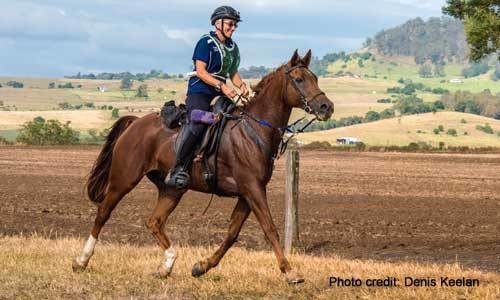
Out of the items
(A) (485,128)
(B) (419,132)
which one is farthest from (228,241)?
(A) (485,128)

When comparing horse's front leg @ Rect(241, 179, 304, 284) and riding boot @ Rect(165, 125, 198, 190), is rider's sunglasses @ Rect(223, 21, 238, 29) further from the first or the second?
horse's front leg @ Rect(241, 179, 304, 284)

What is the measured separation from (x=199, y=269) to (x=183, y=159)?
4.59 ft

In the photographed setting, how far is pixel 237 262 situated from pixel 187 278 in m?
1.54

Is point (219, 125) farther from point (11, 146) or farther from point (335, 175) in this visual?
point (11, 146)

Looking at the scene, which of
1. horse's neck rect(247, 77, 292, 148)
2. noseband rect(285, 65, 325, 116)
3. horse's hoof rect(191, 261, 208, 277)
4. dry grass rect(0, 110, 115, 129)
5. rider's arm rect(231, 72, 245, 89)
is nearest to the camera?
noseband rect(285, 65, 325, 116)

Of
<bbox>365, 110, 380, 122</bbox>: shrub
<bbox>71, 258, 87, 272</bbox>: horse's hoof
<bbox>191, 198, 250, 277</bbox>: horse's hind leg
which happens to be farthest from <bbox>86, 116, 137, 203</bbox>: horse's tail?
<bbox>365, 110, 380, 122</bbox>: shrub

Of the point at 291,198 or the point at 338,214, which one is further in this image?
the point at 338,214

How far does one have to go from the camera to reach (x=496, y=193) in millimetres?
33906

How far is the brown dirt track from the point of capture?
19078 millimetres

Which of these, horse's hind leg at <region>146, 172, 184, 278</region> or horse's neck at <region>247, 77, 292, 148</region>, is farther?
horse's hind leg at <region>146, 172, 184, 278</region>

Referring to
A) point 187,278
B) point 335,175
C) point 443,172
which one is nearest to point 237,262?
point 187,278

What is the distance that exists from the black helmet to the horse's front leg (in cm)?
215

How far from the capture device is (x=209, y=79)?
35.6 feet

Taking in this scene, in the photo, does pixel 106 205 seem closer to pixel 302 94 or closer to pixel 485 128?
pixel 302 94
